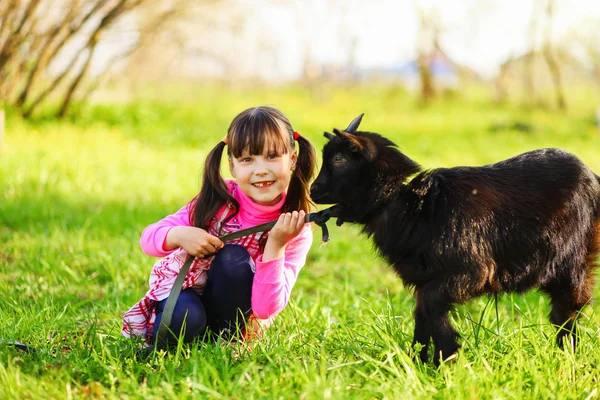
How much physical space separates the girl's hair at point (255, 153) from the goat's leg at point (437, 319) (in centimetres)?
69

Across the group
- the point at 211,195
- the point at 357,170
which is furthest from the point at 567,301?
the point at 211,195

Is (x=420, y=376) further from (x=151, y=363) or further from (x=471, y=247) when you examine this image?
(x=151, y=363)

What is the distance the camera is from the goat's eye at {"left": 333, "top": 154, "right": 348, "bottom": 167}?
236cm

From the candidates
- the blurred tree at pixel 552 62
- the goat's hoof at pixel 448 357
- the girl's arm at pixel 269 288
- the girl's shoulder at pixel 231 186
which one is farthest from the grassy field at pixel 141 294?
the blurred tree at pixel 552 62

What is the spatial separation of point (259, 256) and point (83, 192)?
3.72 metres

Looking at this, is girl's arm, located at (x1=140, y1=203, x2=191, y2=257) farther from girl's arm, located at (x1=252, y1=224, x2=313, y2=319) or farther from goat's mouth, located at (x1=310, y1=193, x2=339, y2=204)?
goat's mouth, located at (x1=310, y1=193, x2=339, y2=204)

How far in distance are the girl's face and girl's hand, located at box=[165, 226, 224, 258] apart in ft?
0.81

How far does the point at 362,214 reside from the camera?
239 cm

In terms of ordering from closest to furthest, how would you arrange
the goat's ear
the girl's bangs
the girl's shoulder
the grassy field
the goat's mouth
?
Answer: the grassy field < the goat's ear < the goat's mouth < the girl's bangs < the girl's shoulder

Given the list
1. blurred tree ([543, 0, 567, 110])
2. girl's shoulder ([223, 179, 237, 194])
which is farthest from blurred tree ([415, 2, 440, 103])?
girl's shoulder ([223, 179, 237, 194])

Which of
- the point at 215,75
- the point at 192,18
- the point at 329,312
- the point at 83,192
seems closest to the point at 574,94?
the point at 215,75

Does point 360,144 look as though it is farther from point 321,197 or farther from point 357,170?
point 321,197

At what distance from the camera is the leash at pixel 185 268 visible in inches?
95.1

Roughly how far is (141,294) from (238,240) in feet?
3.51
